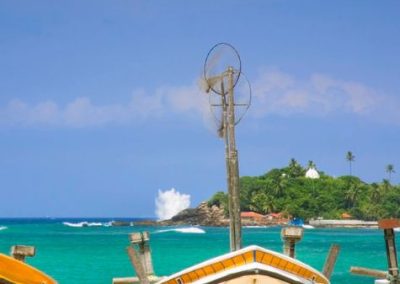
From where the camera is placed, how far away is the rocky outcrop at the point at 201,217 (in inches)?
6289

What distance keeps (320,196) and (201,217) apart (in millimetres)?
30013

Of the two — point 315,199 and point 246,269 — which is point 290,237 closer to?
point 246,269

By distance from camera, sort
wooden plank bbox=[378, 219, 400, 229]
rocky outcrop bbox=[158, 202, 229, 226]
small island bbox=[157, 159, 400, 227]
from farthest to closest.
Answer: rocky outcrop bbox=[158, 202, 229, 226] → small island bbox=[157, 159, 400, 227] → wooden plank bbox=[378, 219, 400, 229]

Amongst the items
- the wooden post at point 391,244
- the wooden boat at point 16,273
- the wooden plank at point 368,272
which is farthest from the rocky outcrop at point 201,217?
the wooden boat at point 16,273

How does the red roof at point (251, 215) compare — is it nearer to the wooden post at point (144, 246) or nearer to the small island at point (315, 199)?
the small island at point (315, 199)

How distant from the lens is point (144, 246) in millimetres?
16000

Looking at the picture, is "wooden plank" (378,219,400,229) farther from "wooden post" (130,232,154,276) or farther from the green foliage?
the green foliage

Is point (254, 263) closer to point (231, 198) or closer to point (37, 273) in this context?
point (37, 273)

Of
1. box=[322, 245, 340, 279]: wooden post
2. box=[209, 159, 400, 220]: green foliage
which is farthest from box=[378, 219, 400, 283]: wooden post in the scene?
box=[209, 159, 400, 220]: green foliage

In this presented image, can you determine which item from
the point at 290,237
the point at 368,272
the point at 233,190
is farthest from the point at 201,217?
the point at 290,237

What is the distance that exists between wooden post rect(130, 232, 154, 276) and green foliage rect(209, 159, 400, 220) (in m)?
130

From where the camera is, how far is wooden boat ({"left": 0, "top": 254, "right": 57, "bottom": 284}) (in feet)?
34.7

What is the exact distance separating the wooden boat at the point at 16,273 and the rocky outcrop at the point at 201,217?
14438 cm

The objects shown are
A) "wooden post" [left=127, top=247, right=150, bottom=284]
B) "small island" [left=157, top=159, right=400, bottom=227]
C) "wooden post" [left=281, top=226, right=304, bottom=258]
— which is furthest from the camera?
"small island" [left=157, top=159, right=400, bottom=227]
